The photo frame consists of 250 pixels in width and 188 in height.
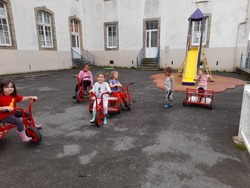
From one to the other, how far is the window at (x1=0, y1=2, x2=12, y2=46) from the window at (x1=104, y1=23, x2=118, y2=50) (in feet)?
30.5

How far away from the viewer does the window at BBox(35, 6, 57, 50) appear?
14948mm

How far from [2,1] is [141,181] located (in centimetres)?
1506

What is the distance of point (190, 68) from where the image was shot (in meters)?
10.6

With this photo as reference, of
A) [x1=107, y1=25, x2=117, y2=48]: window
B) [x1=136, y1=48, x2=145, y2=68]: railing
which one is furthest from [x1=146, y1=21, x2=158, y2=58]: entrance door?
[x1=107, y1=25, x2=117, y2=48]: window

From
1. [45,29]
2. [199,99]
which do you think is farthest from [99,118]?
[45,29]

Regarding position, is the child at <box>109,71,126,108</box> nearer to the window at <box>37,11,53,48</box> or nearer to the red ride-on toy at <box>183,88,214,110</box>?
the red ride-on toy at <box>183,88,214,110</box>

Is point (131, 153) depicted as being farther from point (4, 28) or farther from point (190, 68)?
point (4, 28)

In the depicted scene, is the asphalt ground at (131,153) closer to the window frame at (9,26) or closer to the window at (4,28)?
the window frame at (9,26)

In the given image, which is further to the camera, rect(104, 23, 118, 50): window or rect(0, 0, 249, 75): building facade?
rect(104, 23, 118, 50): window

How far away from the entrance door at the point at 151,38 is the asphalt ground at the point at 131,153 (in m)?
13.7

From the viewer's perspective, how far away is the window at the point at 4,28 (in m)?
12.6

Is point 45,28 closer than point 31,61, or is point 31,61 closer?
Result: point 31,61

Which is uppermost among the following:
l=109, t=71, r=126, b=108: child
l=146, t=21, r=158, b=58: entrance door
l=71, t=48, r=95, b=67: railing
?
l=146, t=21, r=158, b=58: entrance door

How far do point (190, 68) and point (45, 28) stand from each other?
1265 centimetres
